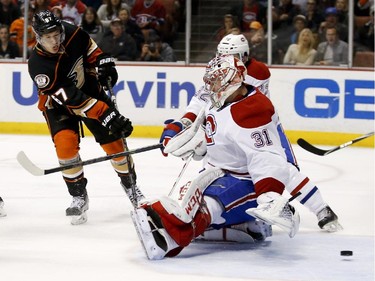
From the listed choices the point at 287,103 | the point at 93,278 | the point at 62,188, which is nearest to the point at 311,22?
the point at 287,103

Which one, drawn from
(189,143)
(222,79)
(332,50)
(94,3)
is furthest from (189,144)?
(94,3)

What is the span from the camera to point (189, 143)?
443 centimetres

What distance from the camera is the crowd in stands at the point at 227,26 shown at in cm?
789

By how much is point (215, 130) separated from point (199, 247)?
51 centimetres

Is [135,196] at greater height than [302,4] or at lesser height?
lesser

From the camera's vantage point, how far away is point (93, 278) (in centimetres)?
379

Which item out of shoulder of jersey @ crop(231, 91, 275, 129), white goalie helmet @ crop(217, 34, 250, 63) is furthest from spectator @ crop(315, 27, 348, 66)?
shoulder of jersey @ crop(231, 91, 275, 129)

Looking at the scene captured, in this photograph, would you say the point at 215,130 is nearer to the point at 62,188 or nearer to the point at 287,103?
the point at 62,188

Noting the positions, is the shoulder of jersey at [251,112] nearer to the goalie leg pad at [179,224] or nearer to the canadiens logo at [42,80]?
the goalie leg pad at [179,224]

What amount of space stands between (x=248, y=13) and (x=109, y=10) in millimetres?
1195

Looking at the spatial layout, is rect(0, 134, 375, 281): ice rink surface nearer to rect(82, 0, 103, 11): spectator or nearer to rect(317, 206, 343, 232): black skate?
rect(317, 206, 343, 232): black skate

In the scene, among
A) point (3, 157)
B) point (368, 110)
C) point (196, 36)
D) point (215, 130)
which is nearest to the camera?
point (215, 130)

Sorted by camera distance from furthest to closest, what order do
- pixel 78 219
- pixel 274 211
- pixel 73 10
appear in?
pixel 73 10 → pixel 78 219 → pixel 274 211

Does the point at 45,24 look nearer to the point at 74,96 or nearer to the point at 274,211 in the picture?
the point at 74,96
